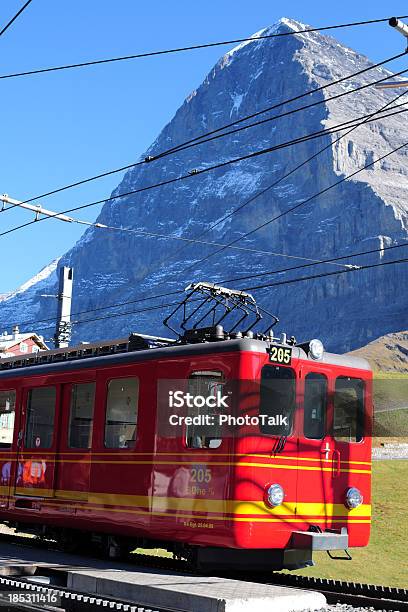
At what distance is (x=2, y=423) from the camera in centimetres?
1594

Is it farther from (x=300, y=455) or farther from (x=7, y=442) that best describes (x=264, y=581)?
(x=7, y=442)

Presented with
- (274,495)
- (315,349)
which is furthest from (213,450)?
(315,349)

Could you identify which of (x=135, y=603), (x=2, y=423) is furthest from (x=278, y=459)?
(x=2, y=423)

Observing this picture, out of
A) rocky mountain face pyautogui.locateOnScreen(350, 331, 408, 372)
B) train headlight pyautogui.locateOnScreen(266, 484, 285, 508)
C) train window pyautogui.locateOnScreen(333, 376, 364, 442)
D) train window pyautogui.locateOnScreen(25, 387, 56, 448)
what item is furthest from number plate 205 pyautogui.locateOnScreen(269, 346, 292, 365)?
rocky mountain face pyautogui.locateOnScreen(350, 331, 408, 372)

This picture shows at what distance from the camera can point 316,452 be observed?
492 inches

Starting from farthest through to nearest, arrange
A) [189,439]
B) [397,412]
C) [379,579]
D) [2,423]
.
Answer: [397,412]
[379,579]
[2,423]
[189,439]

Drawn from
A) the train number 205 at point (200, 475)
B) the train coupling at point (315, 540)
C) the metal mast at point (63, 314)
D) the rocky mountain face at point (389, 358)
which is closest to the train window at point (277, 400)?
the train number 205 at point (200, 475)

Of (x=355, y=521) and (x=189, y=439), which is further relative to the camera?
(x=355, y=521)

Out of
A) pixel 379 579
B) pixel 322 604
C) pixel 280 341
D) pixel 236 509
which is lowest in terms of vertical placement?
pixel 379 579

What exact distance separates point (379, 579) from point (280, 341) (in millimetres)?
12012

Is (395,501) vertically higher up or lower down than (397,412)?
lower down

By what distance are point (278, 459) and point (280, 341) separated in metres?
2.02

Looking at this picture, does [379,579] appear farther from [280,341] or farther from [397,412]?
[397,412]

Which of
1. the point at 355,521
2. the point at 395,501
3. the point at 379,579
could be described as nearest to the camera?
the point at 355,521
